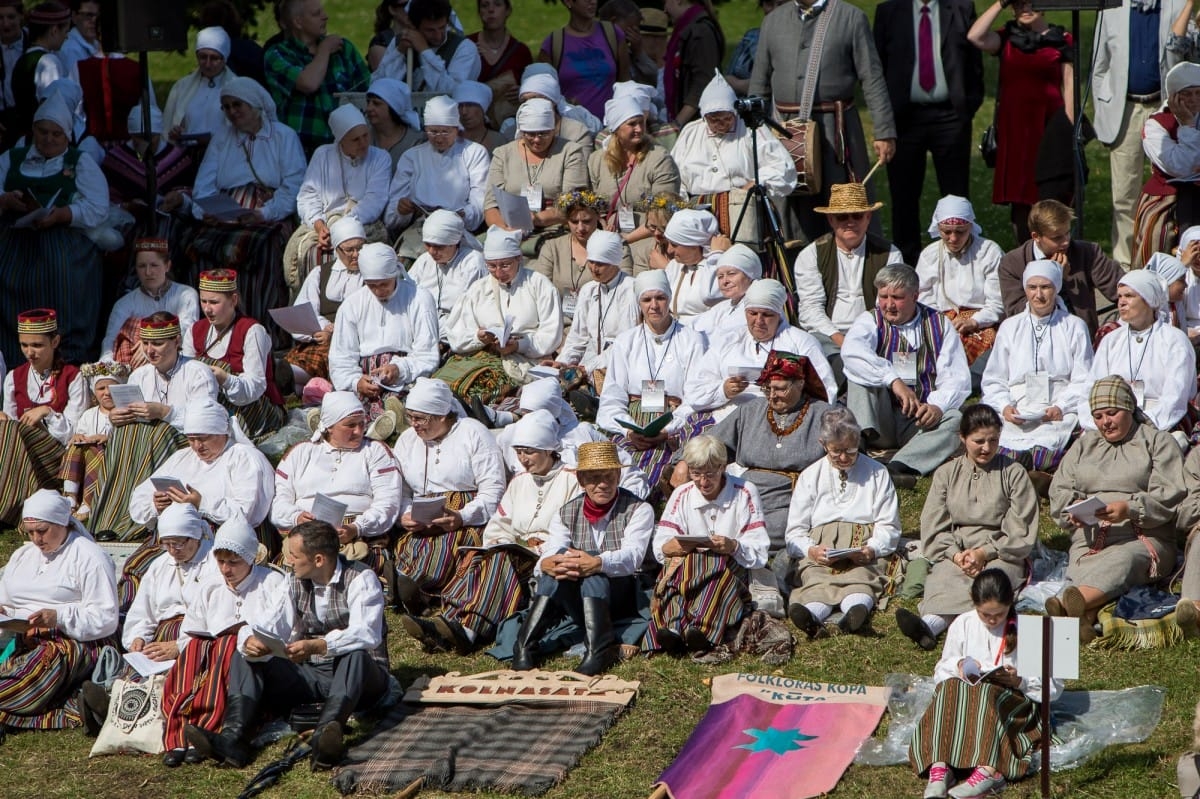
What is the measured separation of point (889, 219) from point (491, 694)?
8265 millimetres

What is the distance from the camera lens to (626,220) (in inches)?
456

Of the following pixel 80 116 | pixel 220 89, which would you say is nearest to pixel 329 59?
pixel 220 89

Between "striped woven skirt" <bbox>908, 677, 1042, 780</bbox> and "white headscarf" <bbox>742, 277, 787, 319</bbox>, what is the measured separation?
10.8 ft

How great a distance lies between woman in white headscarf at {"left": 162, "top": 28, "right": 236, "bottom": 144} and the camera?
40.8 ft

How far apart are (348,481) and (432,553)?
23.5 inches

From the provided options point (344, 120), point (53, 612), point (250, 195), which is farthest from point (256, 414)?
point (53, 612)

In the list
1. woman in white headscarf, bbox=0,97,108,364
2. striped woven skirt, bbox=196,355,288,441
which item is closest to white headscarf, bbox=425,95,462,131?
woman in white headscarf, bbox=0,97,108,364

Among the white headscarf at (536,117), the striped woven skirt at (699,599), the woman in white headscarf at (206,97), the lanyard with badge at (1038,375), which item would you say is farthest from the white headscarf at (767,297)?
the woman in white headscarf at (206,97)

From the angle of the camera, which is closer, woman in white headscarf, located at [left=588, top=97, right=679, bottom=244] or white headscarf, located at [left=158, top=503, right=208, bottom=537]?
white headscarf, located at [left=158, top=503, right=208, bottom=537]

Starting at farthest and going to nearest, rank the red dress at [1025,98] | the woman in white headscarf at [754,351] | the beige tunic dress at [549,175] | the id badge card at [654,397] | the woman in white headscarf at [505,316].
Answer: the beige tunic dress at [549,175] → the red dress at [1025,98] → the woman in white headscarf at [505,316] → the id badge card at [654,397] → the woman in white headscarf at [754,351]

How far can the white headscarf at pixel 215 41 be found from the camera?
40.9 ft

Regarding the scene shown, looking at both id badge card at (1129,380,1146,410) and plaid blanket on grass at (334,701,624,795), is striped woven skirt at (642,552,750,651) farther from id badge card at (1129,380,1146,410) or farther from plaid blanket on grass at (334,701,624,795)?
id badge card at (1129,380,1146,410)

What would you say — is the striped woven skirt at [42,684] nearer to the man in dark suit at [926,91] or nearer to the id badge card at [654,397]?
the id badge card at [654,397]

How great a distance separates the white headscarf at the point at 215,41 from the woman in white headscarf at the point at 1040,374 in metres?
5.69
